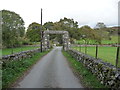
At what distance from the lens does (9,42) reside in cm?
3559

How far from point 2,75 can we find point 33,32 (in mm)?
53365

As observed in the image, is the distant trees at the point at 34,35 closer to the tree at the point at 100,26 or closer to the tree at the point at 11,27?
the tree at the point at 11,27

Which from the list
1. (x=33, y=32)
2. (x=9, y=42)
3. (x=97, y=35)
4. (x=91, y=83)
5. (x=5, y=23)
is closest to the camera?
(x=91, y=83)

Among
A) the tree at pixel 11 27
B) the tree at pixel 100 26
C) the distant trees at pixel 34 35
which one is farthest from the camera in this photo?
the tree at pixel 100 26

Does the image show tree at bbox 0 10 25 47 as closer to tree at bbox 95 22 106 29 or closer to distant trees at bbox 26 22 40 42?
distant trees at bbox 26 22 40 42

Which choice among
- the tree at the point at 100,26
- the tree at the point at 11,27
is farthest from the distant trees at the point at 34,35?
the tree at the point at 100,26

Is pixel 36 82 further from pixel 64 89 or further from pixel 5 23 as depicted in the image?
pixel 5 23

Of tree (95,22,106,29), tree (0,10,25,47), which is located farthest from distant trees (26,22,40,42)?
tree (95,22,106,29)

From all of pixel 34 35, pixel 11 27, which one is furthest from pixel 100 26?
pixel 11 27

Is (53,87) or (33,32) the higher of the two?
(33,32)

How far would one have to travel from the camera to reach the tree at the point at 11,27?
121 ft

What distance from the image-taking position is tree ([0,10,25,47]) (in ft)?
121

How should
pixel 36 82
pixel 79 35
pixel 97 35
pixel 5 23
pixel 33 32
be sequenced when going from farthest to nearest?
1. pixel 79 35
2. pixel 33 32
3. pixel 97 35
4. pixel 5 23
5. pixel 36 82

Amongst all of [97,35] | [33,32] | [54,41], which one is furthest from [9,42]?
[54,41]
